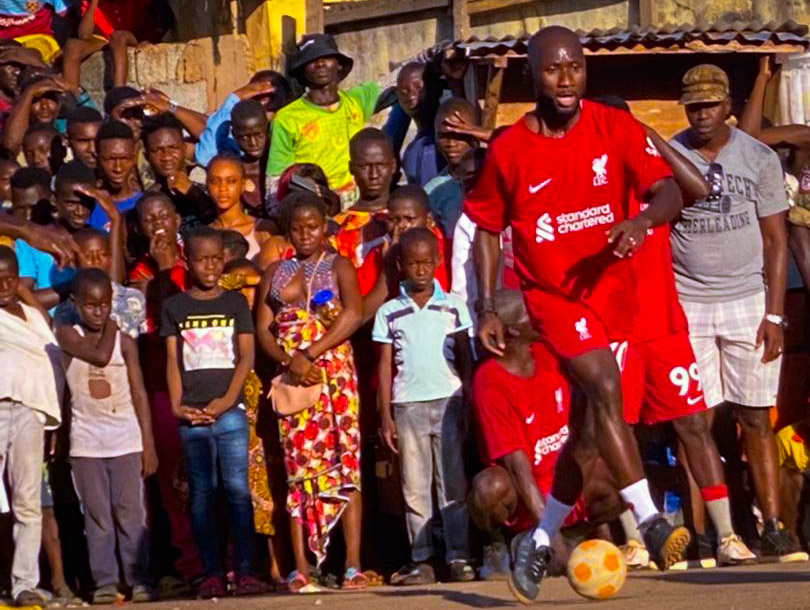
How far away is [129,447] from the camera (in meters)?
11.2

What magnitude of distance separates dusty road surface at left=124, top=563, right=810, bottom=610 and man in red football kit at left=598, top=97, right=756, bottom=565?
38 cm

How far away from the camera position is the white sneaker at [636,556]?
10305 mm

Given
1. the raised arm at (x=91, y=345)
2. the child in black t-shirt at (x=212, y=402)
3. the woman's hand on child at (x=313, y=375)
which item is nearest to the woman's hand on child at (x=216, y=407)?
the child in black t-shirt at (x=212, y=402)

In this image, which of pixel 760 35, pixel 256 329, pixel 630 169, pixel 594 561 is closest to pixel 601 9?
pixel 760 35

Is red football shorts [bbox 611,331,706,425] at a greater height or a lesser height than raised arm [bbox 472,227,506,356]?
lesser

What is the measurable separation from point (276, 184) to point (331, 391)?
2058 mm

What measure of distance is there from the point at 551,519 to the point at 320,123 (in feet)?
17.1

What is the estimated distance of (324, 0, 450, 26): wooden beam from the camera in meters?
15.0

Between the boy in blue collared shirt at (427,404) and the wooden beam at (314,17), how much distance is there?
185 inches

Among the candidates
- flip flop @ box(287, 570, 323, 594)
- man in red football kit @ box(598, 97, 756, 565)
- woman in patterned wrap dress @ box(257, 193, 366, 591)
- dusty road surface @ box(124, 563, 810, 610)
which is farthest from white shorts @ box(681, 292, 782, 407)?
flip flop @ box(287, 570, 323, 594)

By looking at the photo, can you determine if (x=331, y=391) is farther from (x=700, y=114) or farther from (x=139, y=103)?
(x=139, y=103)

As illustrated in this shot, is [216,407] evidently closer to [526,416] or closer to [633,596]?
[526,416]

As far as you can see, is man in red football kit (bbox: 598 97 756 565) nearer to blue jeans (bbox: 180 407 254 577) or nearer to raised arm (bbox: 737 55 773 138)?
raised arm (bbox: 737 55 773 138)

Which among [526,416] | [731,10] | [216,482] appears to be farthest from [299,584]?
[731,10]
